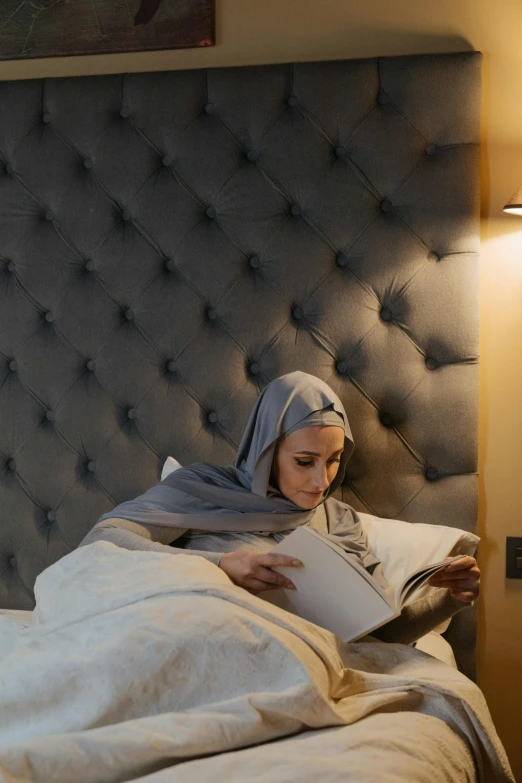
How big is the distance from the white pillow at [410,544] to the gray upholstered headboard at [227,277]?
78mm

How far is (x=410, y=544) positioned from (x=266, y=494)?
0.31m

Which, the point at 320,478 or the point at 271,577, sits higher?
the point at 320,478

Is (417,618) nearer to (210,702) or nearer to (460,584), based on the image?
(460,584)

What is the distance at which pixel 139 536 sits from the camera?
5.52 ft

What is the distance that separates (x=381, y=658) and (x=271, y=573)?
225mm

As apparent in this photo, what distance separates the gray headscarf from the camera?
1730mm

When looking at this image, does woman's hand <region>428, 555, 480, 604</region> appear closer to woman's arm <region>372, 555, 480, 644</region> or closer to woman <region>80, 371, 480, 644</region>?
woman's arm <region>372, 555, 480, 644</region>

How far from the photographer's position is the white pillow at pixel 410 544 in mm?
1738

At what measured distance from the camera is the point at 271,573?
57.2 inches

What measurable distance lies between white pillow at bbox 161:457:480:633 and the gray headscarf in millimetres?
45

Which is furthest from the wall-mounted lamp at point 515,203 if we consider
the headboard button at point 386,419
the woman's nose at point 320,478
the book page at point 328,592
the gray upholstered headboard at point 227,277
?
the book page at point 328,592

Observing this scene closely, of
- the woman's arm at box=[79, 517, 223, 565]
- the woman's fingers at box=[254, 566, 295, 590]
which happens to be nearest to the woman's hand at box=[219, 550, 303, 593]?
the woman's fingers at box=[254, 566, 295, 590]

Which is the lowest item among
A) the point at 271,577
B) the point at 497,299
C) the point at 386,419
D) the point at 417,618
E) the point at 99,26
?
the point at 417,618

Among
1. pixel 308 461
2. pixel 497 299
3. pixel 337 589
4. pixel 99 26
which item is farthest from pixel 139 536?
pixel 99 26
